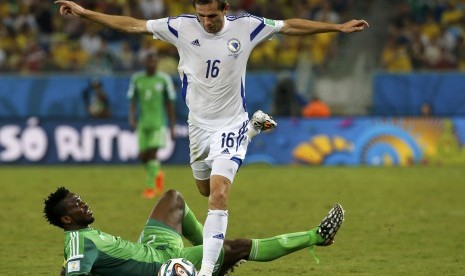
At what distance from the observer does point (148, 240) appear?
9.07 metres

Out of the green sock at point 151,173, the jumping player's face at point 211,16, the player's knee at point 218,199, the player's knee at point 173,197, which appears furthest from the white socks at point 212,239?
the green sock at point 151,173

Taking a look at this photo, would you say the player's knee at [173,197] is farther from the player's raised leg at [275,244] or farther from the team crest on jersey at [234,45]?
the team crest on jersey at [234,45]

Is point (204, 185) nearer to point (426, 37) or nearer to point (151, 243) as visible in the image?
point (151, 243)

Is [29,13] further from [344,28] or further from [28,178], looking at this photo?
[344,28]

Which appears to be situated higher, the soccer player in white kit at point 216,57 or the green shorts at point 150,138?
the soccer player in white kit at point 216,57

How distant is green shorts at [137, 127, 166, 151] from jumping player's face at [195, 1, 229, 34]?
28.0ft

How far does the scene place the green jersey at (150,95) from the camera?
18.1 meters

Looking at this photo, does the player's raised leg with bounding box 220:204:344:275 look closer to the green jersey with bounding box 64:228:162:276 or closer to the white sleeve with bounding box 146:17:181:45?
the green jersey with bounding box 64:228:162:276

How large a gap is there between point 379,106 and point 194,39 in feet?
50.1

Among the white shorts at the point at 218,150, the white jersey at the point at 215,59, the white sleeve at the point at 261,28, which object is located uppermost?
the white sleeve at the point at 261,28

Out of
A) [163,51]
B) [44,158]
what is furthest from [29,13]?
[44,158]

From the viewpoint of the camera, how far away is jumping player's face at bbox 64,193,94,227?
8477mm

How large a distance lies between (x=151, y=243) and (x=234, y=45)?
201 cm

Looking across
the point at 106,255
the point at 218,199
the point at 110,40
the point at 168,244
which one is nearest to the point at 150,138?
the point at 218,199
